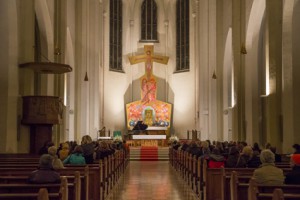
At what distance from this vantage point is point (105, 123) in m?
33.6

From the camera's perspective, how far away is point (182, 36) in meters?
35.9

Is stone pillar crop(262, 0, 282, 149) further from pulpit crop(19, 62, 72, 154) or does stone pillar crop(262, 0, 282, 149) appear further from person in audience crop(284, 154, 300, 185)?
person in audience crop(284, 154, 300, 185)

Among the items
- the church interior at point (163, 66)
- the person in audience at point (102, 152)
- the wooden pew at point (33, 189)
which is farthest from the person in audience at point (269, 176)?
the church interior at point (163, 66)

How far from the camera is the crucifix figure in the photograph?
3491 cm

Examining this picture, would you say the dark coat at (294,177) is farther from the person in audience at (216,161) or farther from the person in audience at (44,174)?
the person in audience at (216,161)

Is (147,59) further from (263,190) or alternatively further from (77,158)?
(263,190)

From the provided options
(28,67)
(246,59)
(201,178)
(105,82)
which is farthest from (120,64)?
(201,178)

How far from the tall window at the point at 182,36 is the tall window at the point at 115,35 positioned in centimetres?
433

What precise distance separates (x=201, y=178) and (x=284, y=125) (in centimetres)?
442

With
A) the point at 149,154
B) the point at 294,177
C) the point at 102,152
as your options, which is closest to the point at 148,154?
the point at 149,154

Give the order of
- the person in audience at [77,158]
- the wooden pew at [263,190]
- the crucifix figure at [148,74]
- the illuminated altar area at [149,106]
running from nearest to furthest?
the wooden pew at [263,190]
the person in audience at [77,158]
the illuminated altar area at [149,106]
the crucifix figure at [148,74]

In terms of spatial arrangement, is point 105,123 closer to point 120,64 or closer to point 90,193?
point 120,64

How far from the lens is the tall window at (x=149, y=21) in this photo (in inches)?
1452

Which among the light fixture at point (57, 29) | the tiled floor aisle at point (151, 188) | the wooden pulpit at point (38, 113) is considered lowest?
the tiled floor aisle at point (151, 188)
